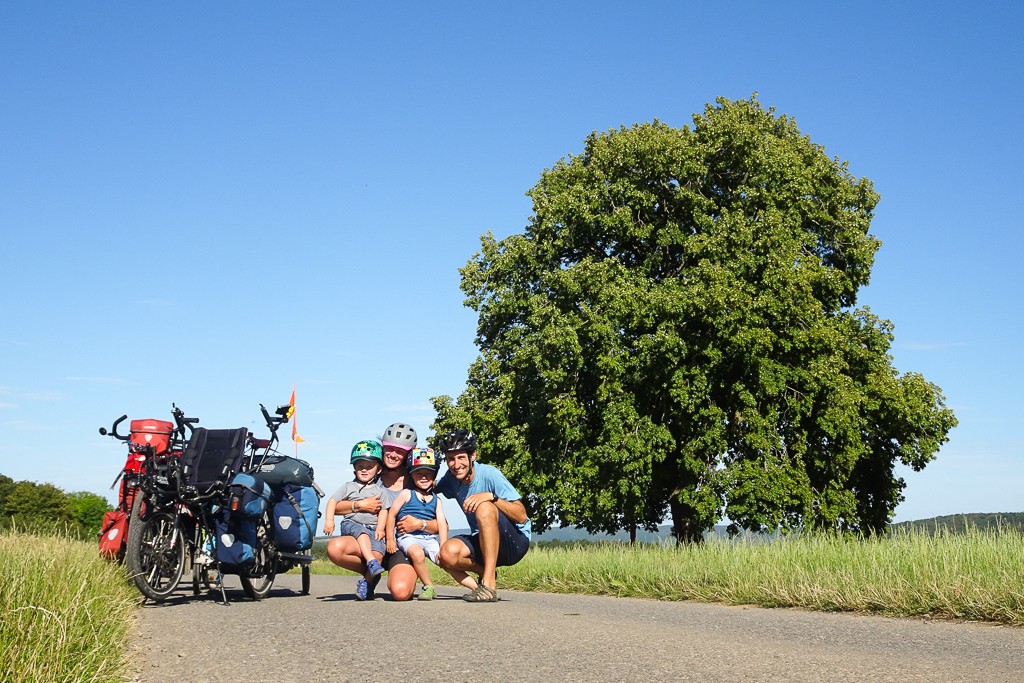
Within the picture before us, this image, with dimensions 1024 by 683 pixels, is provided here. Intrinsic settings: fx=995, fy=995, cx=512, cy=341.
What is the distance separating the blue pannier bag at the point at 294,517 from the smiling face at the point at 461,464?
6.23 feet

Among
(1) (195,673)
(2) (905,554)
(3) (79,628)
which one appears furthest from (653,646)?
(2) (905,554)

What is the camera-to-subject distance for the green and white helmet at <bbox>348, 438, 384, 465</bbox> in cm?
1023

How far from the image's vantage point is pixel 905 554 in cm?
1016

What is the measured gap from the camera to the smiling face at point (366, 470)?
10.3 meters

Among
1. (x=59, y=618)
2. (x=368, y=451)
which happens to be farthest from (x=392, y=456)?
(x=59, y=618)

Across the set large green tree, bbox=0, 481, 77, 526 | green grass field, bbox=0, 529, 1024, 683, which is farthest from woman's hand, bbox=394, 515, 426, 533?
large green tree, bbox=0, 481, 77, 526

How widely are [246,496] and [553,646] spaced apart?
15.8 feet

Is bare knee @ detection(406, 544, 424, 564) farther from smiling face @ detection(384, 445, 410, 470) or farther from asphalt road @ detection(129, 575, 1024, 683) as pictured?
asphalt road @ detection(129, 575, 1024, 683)

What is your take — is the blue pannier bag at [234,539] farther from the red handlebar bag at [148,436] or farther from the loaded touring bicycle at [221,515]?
the red handlebar bag at [148,436]

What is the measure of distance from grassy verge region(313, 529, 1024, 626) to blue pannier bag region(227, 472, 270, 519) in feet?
16.0

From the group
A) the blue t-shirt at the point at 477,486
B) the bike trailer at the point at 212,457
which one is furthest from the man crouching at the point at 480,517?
the bike trailer at the point at 212,457

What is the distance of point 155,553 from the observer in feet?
31.5

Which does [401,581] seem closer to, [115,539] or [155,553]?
[155,553]

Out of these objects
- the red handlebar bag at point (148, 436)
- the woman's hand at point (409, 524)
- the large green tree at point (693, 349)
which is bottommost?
the woman's hand at point (409, 524)
